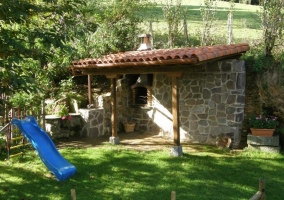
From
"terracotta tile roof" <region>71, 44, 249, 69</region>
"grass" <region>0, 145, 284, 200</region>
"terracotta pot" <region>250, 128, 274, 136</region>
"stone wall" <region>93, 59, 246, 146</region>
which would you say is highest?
"terracotta tile roof" <region>71, 44, 249, 69</region>

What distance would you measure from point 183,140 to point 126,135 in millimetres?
1987

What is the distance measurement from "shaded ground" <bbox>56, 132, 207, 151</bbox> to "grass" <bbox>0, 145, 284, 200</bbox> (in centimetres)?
56

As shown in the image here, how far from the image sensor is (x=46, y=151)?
726 centimetres

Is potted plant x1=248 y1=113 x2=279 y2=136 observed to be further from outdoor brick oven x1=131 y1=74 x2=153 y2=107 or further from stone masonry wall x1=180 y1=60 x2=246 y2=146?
outdoor brick oven x1=131 y1=74 x2=153 y2=107

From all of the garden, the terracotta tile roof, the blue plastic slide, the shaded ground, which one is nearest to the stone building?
the terracotta tile roof

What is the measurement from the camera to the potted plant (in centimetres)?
861

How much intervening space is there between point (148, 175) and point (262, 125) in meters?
3.62

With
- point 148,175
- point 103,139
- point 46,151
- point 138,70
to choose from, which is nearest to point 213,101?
point 138,70

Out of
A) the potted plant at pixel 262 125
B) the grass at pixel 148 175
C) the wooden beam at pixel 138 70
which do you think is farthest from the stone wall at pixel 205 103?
the grass at pixel 148 175

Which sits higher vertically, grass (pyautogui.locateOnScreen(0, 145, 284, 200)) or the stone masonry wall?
the stone masonry wall

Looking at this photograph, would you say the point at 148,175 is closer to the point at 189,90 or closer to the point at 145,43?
the point at 189,90

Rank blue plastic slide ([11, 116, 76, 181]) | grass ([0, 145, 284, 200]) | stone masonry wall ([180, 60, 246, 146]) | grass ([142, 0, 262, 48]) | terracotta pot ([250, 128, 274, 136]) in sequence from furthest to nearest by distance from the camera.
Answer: grass ([142, 0, 262, 48]) < stone masonry wall ([180, 60, 246, 146]) < terracotta pot ([250, 128, 274, 136]) < blue plastic slide ([11, 116, 76, 181]) < grass ([0, 145, 284, 200])

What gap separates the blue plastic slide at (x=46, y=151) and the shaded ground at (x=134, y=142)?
2.01 m

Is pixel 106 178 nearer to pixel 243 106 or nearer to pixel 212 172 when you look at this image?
pixel 212 172
